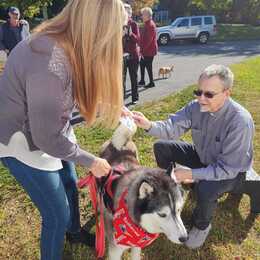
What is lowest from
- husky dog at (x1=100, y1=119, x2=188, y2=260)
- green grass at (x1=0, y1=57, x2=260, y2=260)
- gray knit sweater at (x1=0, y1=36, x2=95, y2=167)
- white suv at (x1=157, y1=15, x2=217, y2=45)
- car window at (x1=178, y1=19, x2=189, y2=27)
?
white suv at (x1=157, y1=15, x2=217, y2=45)

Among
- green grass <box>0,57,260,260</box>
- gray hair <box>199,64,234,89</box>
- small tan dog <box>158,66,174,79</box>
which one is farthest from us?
small tan dog <box>158,66,174,79</box>

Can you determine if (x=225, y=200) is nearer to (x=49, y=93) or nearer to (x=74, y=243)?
(x=74, y=243)

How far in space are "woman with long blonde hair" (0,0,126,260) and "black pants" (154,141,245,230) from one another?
4.31 ft

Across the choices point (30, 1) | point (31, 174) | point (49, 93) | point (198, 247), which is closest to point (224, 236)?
point (198, 247)

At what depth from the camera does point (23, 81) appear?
78.5 inches

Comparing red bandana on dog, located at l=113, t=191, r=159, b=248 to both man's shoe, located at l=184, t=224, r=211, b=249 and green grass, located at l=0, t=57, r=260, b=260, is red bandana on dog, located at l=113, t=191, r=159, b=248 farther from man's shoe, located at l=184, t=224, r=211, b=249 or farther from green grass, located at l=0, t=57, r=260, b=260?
man's shoe, located at l=184, t=224, r=211, b=249

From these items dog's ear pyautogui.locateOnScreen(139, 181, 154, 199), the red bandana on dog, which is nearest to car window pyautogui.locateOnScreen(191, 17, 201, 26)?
the red bandana on dog

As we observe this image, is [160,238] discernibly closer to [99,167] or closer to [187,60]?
[99,167]

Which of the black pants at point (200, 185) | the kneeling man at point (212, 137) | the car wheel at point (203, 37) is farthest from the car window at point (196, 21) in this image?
the kneeling man at point (212, 137)

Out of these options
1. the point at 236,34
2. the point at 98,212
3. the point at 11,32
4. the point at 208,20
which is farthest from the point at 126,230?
the point at 236,34

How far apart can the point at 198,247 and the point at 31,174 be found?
1.76 metres

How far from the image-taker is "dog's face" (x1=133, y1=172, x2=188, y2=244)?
2521mm

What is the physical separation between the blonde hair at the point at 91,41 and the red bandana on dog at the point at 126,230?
0.96 meters

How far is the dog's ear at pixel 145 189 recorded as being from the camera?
250cm
